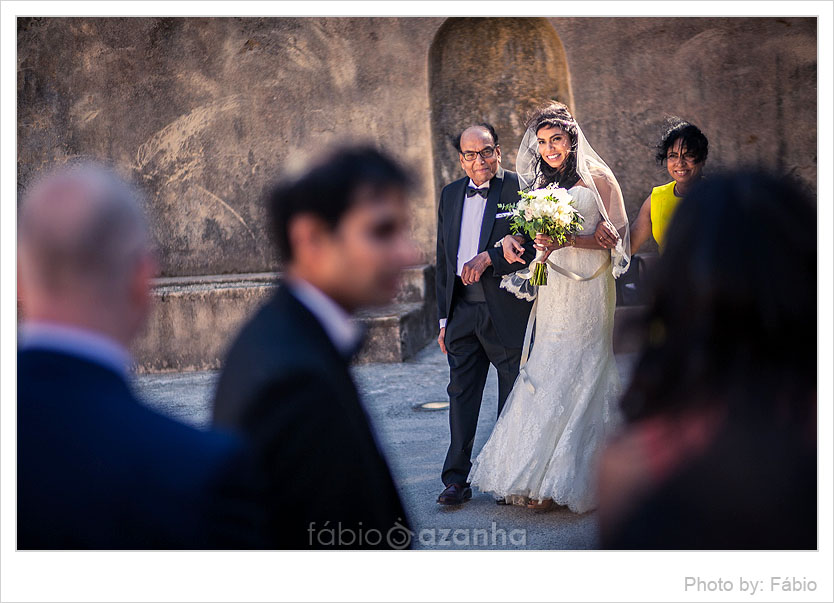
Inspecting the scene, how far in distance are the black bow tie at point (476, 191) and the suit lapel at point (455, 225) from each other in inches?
1.1

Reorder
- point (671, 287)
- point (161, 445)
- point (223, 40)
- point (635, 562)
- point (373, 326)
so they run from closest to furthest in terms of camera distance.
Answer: point (161, 445) → point (671, 287) → point (635, 562) → point (373, 326) → point (223, 40)

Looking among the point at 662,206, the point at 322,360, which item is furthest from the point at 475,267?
the point at 322,360

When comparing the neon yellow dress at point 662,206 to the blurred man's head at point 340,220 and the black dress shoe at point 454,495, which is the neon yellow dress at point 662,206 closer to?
the black dress shoe at point 454,495

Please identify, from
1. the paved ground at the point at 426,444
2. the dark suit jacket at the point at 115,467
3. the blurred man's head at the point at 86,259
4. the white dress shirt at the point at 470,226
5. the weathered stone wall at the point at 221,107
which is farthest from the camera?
the weathered stone wall at the point at 221,107

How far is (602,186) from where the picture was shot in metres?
4.72

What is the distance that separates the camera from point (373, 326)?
8.16 meters

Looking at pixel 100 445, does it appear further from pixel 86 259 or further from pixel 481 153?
pixel 481 153

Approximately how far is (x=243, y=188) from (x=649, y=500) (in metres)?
8.02

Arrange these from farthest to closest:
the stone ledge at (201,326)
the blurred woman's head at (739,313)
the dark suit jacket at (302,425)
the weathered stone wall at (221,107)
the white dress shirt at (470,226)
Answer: the weathered stone wall at (221,107) < the stone ledge at (201,326) < the white dress shirt at (470,226) < the dark suit jacket at (302,425) < the blurred woman's head at (739,313)

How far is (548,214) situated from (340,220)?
8.47ft

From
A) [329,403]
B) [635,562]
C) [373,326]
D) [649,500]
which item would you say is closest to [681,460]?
[649,500]

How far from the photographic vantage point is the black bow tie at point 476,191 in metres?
4.79

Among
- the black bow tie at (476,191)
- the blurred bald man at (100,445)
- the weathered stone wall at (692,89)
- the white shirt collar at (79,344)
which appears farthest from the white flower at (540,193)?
the weathered stone wall at (692,89)

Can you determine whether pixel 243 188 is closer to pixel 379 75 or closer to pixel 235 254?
pixel 235 254
